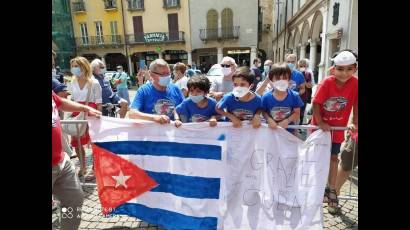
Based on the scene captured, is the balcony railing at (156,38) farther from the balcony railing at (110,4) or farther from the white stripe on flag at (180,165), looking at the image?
the white stripe on flag at (180,165)

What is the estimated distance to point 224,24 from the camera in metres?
32.7

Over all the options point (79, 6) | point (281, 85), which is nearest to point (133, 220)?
point (281, 85)

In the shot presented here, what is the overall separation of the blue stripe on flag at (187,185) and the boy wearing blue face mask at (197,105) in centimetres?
67

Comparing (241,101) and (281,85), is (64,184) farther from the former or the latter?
(281,85)

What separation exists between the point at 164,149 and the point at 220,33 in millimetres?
31194

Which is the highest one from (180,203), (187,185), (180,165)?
(180,165)

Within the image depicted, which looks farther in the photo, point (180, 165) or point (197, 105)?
point (197, 105)

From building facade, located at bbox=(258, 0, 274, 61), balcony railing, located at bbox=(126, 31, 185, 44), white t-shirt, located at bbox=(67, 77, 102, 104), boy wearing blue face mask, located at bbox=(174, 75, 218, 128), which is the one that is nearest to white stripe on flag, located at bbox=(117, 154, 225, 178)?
boy wearing blue face mask, located at bbox=(174, 75, 218, 128)

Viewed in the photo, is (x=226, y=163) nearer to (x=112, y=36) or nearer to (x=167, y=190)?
(x=167, y=190)

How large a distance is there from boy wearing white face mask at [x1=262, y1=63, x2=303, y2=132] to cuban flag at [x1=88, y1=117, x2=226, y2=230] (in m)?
0.71

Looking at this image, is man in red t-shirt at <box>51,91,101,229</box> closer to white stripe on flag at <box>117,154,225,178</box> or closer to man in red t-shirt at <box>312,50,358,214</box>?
white stripe on flag at <box>117,154,225,178</box>

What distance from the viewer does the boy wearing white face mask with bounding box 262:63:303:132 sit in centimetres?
327

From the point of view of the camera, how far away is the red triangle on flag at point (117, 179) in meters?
3.17
